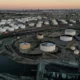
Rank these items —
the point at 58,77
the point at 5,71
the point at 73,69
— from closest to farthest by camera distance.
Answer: the point at 58,77 → the point at 73,69 → the point at 5,71

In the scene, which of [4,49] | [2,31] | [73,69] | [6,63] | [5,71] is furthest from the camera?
[2,31]

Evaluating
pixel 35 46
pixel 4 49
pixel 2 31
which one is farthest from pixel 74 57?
pixel 2 31

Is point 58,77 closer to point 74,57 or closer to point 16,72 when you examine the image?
point 16,72

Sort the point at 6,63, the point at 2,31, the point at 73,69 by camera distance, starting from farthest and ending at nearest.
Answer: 1. the point at 2,31
2. the point at 6,63
3. the point at 73,69

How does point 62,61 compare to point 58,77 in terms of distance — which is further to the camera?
point 62,61

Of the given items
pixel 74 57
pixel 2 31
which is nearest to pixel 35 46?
pixel 74 57

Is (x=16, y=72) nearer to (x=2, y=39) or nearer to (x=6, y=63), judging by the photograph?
(x=6, y=63)
